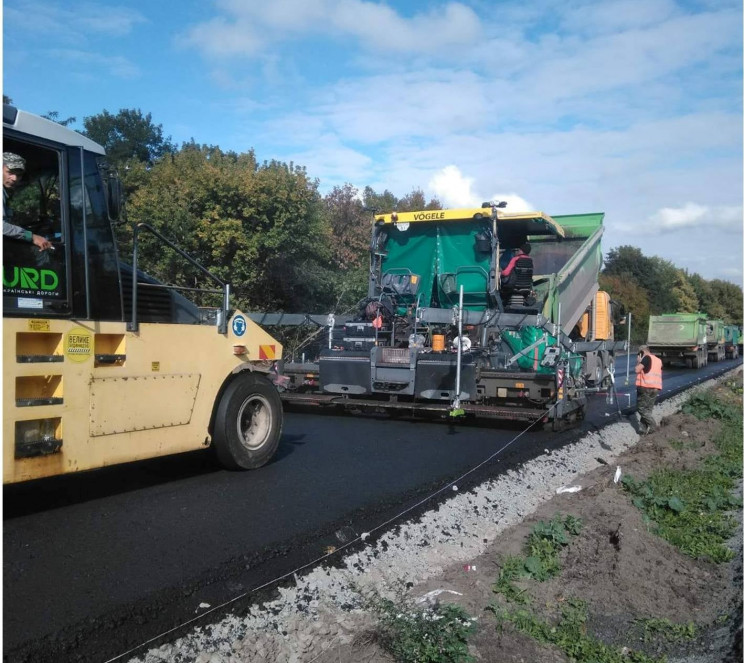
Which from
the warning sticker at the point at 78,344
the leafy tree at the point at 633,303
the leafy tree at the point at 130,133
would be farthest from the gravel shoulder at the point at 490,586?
the leafy tree at the point at 633,303

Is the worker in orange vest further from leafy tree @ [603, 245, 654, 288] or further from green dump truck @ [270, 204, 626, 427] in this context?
leafy tree @ [603, 245, 654, 288]

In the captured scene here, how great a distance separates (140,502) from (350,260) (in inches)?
827

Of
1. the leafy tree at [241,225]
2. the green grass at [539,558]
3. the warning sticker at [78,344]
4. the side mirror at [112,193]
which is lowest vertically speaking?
the green grass at [539,558]

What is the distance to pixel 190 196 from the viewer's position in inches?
613

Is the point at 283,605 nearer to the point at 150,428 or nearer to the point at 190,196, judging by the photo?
the point at 150,428

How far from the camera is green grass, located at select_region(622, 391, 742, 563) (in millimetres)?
6088

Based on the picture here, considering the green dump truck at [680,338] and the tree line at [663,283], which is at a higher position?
the tree line at [663,283]

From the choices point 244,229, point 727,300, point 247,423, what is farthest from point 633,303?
point 727,300

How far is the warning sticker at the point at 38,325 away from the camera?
4.86 metres

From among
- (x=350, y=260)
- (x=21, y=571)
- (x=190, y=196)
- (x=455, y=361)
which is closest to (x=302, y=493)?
(x=21, y=571)

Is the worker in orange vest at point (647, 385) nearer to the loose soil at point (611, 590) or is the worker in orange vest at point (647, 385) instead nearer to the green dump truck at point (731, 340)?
the loose soil at point (611, 590)

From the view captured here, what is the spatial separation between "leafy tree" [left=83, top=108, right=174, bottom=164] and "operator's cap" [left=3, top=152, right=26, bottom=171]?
79.9 ft

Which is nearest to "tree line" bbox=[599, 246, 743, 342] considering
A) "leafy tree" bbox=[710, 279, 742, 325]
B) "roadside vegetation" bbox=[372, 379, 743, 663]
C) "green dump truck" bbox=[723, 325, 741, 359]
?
"leafy tree" bbox=[710, 279, 742, 325]

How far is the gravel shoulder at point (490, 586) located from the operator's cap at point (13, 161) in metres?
3.16
